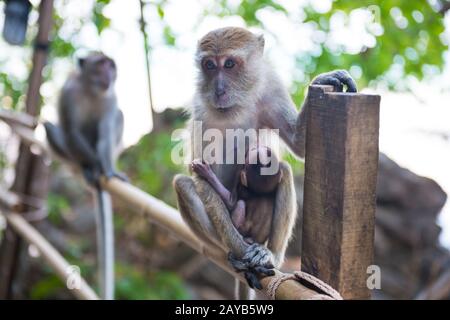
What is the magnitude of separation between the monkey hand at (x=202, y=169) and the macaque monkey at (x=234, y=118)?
0.06 metres

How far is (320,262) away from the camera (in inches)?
79.8

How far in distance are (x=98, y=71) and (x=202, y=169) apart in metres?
3.79

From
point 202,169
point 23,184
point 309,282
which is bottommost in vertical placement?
point 309,282

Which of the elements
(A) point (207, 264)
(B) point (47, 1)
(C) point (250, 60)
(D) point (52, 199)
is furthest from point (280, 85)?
(D) point (52, 199)

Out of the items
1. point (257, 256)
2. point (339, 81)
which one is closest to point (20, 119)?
point (257, 256)

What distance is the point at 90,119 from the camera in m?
6.45

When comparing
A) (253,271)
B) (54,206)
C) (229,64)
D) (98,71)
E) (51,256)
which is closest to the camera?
(253,271)

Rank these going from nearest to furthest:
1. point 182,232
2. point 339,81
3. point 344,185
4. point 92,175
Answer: point 344,185 < point 339,81 < point 182,232 < point 92,175

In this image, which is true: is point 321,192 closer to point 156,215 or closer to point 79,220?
point 156,215

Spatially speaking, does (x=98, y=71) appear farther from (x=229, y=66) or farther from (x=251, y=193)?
(x=251, y=193)

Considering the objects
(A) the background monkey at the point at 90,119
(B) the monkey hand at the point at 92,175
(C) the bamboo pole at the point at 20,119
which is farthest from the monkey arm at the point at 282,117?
(C) the bamboo pole at the point at 20,119

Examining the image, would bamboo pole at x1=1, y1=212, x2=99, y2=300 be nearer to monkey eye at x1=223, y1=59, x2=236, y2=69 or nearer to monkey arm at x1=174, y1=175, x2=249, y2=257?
monkey arm at x1=174, y1=175, x2=249, y2=257

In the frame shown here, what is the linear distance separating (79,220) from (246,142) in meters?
6.20

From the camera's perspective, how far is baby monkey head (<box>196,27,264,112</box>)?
279 cm
